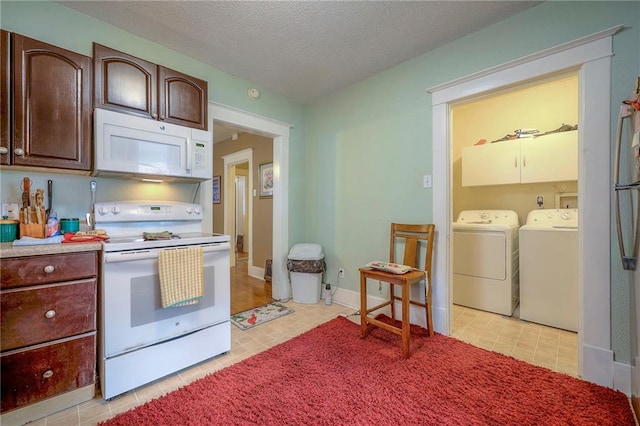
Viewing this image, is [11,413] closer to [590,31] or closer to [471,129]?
[590,31]

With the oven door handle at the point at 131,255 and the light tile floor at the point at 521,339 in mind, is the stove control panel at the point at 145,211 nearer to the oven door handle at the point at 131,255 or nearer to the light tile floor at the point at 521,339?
the oven door handle at the point at 131,255

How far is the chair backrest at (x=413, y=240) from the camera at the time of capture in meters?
2.15

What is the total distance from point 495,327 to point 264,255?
9.86 ft

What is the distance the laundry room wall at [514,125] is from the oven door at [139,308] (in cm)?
305

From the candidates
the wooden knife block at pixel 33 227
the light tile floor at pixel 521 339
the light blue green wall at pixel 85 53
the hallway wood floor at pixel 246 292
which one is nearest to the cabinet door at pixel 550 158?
the light tile floor at pixel 521 339

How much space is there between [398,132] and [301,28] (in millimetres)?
1195

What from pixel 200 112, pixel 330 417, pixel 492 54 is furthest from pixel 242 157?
pixel 330 417

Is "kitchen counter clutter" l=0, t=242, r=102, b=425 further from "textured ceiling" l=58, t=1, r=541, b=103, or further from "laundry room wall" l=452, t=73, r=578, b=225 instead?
"laundry room wall" l=452, t=73, r=578, b=225

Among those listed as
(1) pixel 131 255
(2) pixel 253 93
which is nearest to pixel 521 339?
(1) pixel 131 255

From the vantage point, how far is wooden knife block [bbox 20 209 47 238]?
150cm

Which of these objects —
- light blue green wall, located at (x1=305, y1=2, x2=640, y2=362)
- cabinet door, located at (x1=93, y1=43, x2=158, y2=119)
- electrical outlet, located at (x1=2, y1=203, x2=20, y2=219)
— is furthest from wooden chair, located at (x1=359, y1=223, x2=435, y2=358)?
electrical outlet, located at (x1=2, y1=203, x2=20, y2=219)

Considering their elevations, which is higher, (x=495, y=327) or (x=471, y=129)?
(x=471, y=129)

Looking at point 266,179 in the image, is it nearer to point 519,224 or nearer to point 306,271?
point 306,271

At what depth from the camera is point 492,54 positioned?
1946 mm
